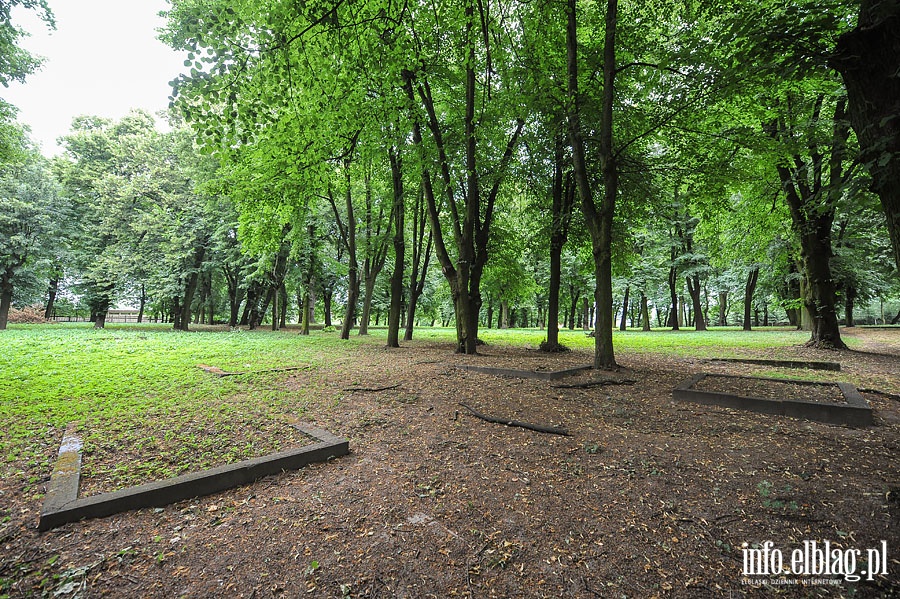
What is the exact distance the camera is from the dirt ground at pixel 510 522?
207cm

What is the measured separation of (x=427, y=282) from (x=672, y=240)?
18.6m

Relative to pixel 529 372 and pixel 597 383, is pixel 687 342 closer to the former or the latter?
pixel 597 383

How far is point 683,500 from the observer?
285 cm

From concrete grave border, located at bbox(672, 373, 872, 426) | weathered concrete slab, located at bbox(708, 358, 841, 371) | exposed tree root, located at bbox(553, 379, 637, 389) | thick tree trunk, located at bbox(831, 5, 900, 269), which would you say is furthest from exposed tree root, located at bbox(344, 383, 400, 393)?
weathered concrete slab, located at bbox(708, 358, 841, 371)

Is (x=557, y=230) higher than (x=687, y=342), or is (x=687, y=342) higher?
(x=557, y=230)

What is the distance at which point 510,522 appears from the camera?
2641 millimetres

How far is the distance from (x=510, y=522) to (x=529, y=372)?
4787 millimetres

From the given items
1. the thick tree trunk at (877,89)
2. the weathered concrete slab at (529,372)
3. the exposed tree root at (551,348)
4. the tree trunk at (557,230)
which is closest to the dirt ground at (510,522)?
the thick tree trunk at (877,89)

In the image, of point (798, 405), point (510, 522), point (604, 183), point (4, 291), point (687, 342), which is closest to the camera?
point (510, 522)

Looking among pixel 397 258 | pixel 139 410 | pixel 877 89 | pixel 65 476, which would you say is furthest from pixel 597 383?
pixel 397 258

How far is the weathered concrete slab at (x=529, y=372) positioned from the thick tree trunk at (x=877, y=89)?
4651 millimetres

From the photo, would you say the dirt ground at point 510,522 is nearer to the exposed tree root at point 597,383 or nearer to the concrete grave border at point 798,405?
the concrete grave border at point 798,405

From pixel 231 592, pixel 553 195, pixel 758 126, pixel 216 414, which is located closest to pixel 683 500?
pixel 231 592

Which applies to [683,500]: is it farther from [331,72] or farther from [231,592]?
[331,72]
